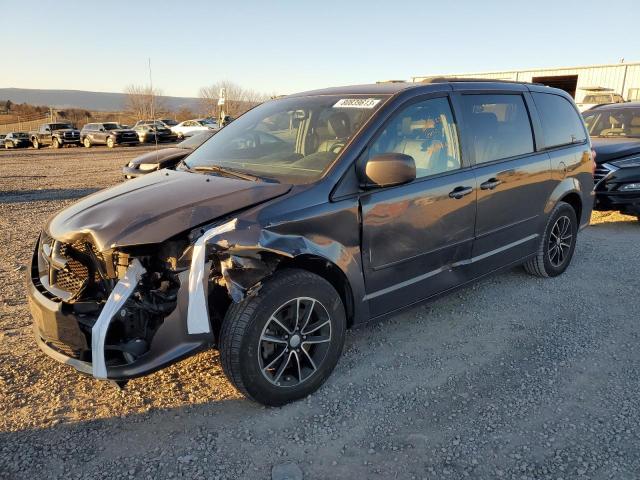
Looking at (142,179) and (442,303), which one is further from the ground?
(142,179)

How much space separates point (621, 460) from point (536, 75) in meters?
31.5

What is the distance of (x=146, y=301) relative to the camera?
2.60 metres

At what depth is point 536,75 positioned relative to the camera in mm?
29656

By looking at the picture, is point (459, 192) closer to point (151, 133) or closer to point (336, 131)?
point (336, 131)

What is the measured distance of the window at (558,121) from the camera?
181 inches

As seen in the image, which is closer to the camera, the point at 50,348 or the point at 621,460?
the point at 621,460

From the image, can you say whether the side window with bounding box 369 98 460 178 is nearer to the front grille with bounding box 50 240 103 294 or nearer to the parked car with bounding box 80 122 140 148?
the front grille with bounding box 50 240 103 294

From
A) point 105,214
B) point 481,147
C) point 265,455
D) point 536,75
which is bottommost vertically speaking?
point 265,455

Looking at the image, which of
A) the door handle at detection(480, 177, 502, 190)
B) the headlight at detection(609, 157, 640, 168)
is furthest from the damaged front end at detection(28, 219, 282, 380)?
the headlight at detection(609, 157, 640, 168)

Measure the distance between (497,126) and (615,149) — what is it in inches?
168

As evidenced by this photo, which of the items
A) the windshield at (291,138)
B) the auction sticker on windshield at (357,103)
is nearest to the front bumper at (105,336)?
the windshield at (291,138)

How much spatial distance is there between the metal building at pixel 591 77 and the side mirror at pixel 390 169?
989 inches

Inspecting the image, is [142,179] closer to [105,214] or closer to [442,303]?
[105,214]

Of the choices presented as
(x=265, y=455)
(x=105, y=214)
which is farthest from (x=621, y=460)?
(x=105, y=214)
